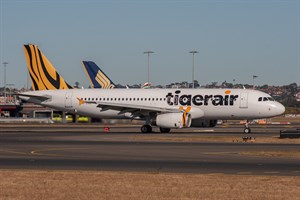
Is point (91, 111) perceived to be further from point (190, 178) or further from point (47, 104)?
point (190, 178)

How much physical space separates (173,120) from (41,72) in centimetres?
1926

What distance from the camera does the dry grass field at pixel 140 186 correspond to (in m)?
20.3

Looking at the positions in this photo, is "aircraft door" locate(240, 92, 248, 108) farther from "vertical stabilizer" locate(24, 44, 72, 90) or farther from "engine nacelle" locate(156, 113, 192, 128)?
"vertical stabilizer" locate(24, 44, 72, 90)

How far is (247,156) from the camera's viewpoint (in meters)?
35.5

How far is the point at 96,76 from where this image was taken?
106m

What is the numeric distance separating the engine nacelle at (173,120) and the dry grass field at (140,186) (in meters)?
36.6

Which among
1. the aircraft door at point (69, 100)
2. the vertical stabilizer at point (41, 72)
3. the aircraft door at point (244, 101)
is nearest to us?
the aircraft door at point (244, 101)

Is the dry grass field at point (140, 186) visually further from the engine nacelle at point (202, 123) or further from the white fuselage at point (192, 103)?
the engine nacelle at point (202, 123)

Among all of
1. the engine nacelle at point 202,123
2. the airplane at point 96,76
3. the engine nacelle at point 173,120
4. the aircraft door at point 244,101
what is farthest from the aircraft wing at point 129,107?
the airplane at point 96,76

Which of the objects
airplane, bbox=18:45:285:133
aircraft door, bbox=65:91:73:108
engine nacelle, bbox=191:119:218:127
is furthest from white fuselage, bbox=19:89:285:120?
engine nacelle, bbox=191:119:218:127

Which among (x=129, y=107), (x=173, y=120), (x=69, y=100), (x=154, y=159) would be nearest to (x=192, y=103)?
(x=173, y=120)

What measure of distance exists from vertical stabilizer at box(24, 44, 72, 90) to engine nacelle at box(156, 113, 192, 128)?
15.3 meters

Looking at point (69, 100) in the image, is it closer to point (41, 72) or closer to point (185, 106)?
point (41, 72)

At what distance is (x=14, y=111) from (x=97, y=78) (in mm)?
72113
